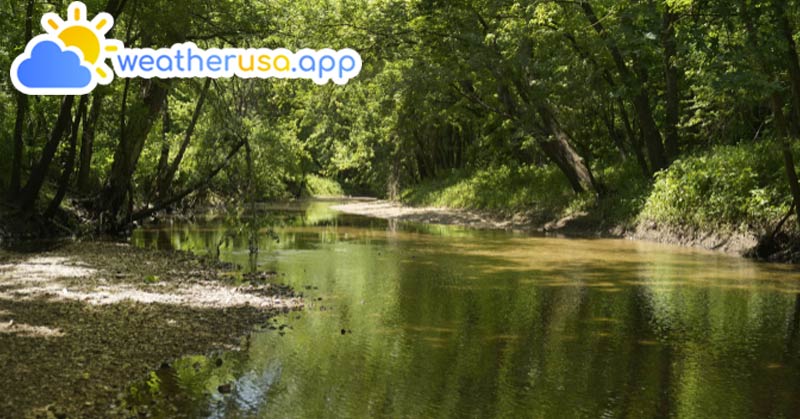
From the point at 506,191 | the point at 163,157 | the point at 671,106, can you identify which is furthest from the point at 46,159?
the point at 506,191

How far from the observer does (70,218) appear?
17.7m

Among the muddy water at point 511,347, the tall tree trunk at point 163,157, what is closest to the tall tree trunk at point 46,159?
→ the muddy water at point 511,347

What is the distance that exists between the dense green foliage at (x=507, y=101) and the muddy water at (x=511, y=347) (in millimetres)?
3509

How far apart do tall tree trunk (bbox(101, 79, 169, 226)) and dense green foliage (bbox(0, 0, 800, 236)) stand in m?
0.05

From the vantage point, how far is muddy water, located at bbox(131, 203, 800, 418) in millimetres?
5352

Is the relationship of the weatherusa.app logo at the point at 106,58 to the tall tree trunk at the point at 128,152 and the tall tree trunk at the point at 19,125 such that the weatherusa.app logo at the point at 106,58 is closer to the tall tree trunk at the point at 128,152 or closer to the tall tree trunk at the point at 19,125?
the tall tree trunk at the point at 19,125

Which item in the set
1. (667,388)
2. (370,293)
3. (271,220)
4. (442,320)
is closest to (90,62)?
(271,220)

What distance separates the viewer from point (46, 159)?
14.8 meters

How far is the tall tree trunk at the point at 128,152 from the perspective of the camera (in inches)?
709

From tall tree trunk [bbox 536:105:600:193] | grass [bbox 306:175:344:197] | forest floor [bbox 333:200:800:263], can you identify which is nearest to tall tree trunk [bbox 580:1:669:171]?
forest floor [bbox 333:200:800:263]

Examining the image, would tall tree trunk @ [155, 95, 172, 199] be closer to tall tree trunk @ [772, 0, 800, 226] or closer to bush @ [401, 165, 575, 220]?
bush @ [401, 165, 575, 220]

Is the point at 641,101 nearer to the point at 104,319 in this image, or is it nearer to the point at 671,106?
the point at 671,106

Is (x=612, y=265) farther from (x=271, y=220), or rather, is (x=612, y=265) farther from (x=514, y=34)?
(x=514, y=34)

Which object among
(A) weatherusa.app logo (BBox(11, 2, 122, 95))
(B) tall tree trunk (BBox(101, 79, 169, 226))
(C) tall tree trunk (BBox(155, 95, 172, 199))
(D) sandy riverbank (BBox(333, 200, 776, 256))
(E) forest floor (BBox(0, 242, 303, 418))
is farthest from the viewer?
(C) tall tree trunk (BBox(155, 95, 172, 199))
